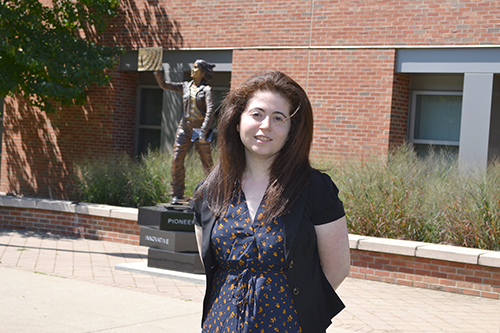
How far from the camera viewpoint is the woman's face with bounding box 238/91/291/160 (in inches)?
98.5

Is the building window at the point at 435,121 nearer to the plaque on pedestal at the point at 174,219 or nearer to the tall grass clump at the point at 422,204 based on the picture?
the tall grass clump at the point at 422,204

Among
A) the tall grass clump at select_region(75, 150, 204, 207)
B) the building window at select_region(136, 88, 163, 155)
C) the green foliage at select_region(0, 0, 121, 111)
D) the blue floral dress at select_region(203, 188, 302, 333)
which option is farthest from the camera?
the building window at select_region(136, 88, 163, 155)

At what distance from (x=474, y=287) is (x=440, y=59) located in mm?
5187

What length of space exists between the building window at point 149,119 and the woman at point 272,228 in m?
12.9

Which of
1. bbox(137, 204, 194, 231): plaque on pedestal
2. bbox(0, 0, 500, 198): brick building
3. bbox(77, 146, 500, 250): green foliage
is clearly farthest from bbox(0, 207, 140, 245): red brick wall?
bbox(0, 0, 500, 198): brick building

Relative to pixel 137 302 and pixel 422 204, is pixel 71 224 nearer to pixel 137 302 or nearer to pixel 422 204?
pixel 137 302

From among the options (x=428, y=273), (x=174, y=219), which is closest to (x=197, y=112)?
(x=174, y=219)

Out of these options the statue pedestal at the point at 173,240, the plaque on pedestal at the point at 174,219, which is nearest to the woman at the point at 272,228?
the statue pedestal at the point at 173,240

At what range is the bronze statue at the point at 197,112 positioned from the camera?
27.5 feet

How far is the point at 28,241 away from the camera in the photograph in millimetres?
10336

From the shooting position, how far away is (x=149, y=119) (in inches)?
609

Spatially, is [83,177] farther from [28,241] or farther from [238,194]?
[238,194]

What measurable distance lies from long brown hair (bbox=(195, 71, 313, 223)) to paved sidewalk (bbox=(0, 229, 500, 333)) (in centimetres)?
329

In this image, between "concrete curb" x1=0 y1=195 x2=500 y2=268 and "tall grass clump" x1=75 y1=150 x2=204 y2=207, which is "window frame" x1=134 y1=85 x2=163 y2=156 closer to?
"tall grass clump" x1=75 y1=150 x2=204 y2=207
